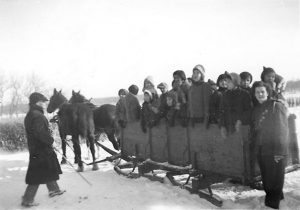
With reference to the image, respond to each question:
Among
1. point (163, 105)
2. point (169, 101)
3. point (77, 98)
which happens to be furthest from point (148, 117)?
point (77, 98)

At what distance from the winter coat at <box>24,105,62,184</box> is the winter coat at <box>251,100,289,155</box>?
11.0 feet

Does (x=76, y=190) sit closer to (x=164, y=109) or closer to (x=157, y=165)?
(x=157, y=165)

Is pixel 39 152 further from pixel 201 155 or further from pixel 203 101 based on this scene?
pixel 203 101

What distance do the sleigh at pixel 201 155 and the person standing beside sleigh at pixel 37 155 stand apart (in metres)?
1.86

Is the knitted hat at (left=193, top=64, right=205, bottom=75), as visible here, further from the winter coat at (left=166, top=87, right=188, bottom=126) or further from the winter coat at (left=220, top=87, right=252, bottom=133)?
the winter coat at (left=220, top=87, right=252, bottom=133)

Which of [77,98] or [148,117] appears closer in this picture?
[148,117]

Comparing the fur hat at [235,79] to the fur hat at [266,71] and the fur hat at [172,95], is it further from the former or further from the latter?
the fur hat at [172,95]

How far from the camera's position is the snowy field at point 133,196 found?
4523 mm

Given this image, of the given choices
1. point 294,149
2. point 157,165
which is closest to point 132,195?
point 157,165

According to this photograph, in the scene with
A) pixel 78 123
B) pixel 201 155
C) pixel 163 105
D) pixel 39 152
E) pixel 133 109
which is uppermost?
pixel 163 105

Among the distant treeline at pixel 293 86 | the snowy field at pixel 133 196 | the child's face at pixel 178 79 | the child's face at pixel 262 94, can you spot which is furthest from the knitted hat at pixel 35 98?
the distant treeline at pixel 293 86

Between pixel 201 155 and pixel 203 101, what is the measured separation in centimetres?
88

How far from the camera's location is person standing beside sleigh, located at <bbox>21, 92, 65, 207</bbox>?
5.10 meters

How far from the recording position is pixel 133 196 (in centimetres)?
518
